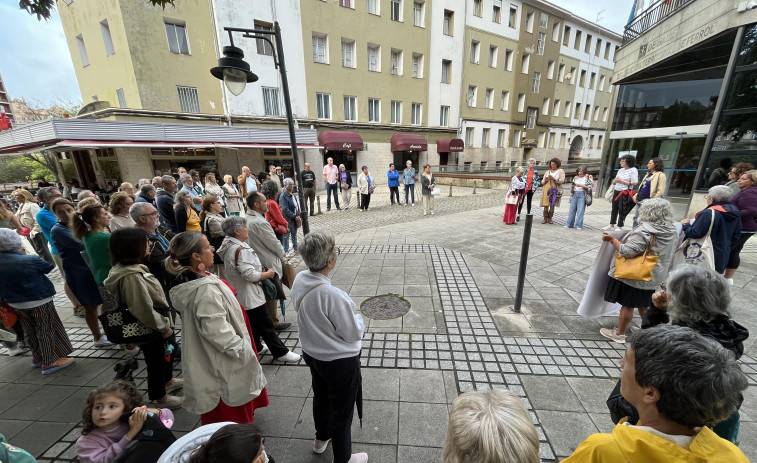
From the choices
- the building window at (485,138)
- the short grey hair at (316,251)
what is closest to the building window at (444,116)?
the building window at (485,138)

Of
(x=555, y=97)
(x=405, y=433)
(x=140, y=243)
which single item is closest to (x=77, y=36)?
(x=140, y=243)

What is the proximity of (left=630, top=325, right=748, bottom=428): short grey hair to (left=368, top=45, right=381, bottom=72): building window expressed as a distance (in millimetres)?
23349

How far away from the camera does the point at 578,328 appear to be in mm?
3801

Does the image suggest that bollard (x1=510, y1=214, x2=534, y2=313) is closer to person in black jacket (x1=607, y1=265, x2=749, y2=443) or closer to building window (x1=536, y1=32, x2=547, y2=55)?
person in black jacket (x1=607, y1=265, x2=749, y2=443)

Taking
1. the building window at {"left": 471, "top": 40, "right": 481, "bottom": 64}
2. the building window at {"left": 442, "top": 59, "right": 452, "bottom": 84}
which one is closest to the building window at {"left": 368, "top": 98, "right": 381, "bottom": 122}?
the building window at {"left": 442, "top": 59, "right": 452, "bottom": 84}

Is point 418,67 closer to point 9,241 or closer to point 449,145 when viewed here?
point 449,145

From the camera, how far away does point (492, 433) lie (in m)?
1.01

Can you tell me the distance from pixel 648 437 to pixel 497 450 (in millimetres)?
558

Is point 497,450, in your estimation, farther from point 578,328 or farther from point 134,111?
point 134,111

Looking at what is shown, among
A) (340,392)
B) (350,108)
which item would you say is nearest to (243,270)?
(340,392)

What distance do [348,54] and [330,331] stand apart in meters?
22.4

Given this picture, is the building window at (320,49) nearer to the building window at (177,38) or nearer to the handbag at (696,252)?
the building window at (177,38)

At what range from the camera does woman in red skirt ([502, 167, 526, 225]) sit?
28.3 feet

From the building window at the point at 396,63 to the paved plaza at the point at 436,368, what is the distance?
20455mm
